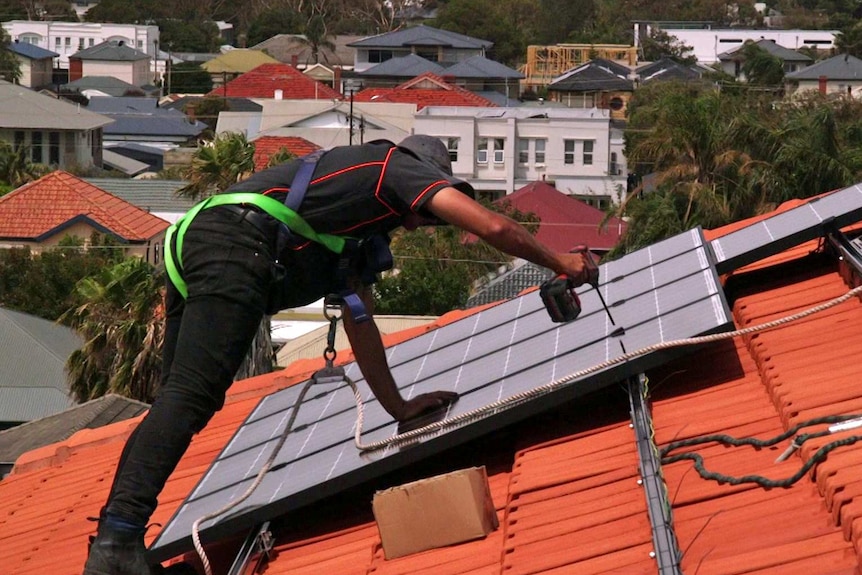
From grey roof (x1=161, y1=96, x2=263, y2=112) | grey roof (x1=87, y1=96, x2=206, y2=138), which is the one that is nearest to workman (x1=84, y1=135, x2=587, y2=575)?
grey roof (x1=87, y1=96, x2=206, y2=138)

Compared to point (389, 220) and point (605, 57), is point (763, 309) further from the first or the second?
point (605, 57)

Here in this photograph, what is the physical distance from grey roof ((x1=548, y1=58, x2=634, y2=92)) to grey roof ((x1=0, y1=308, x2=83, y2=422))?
201 ft

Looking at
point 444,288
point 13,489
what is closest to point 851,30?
point 444,288

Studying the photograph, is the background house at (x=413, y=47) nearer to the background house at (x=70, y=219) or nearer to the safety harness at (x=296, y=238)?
the background house at (x=70, y=219)

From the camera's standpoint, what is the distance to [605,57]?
114500 mm

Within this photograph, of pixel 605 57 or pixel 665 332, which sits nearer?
pixel 665 332

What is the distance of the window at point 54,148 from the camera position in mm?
71938

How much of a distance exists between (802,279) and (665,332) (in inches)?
57.9

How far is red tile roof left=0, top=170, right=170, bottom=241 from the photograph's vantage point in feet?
151

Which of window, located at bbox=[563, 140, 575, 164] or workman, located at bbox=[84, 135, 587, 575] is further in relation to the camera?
window, located at bbox=[563, 140, 575, 164]

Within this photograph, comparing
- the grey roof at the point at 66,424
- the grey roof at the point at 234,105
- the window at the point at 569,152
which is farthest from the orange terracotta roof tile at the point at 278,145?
the grey roof at the point at 66,424

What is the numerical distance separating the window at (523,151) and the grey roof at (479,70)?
95.5 ft

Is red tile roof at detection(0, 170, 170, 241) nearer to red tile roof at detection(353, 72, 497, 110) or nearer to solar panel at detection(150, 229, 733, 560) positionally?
red tile roof at detection(353, 72, 497, 110)

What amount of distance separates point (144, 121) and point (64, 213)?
3940cm
